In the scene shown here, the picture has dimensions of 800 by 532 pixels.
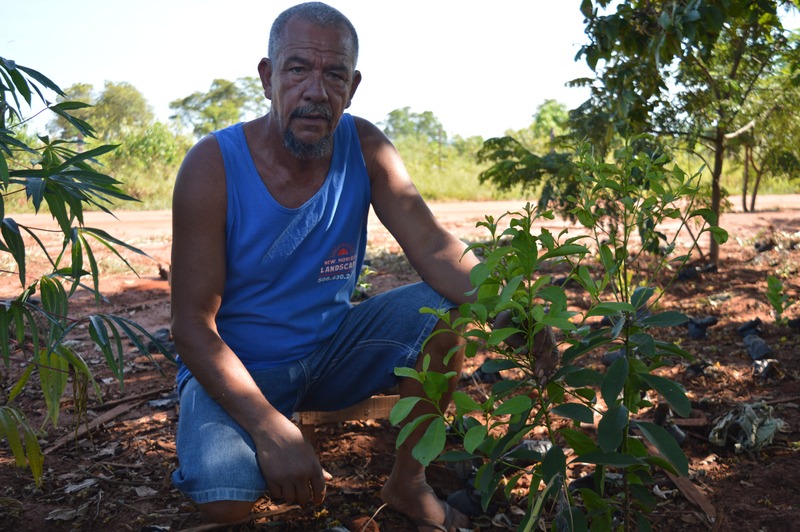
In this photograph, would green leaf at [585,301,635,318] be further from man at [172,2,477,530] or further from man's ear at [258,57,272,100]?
man's ear at [258,57,272,100]

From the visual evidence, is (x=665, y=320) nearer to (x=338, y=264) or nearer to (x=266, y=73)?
(x=338, y=264)

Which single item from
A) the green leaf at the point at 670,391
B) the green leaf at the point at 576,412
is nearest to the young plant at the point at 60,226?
the green leaf at the point at 576,412

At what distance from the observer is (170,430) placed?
9.68ft

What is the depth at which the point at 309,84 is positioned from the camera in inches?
90.3

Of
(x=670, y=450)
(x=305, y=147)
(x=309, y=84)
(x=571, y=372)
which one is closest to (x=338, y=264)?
(x=305, y=147)

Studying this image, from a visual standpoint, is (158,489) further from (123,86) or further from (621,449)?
(123,86)

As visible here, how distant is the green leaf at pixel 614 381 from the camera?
4.78 ft

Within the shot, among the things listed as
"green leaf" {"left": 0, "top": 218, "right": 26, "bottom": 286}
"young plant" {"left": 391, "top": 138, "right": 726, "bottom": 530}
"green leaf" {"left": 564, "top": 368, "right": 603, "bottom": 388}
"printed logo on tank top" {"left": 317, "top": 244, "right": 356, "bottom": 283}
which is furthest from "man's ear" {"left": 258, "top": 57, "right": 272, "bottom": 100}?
"green leaf" {"left": 564, "top": 368, "right": 603, "bottom": 388}

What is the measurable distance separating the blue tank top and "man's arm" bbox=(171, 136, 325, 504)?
0.07 meters

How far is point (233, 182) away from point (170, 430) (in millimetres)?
1183

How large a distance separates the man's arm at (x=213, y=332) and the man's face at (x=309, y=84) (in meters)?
0.24

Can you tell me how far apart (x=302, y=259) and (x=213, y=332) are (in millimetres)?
387

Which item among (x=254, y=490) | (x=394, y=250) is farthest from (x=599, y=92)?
(x=254, y=490)

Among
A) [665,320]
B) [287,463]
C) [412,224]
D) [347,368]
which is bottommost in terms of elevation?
[287,463]
